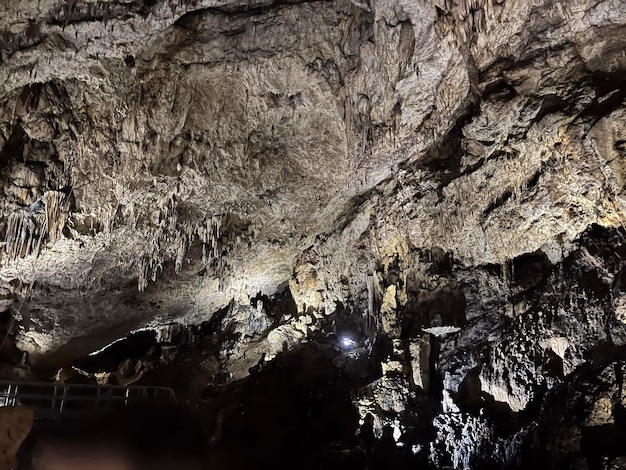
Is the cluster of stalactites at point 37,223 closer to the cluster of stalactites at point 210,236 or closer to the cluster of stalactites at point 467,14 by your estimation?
the cluster of stalactites at point 210,236

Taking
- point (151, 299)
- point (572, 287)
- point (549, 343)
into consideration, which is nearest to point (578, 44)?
point (572, 287)

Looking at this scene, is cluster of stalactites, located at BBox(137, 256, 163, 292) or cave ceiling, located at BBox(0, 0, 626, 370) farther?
cluster of stalactites, located at BBox(137, 256, 163, 292)

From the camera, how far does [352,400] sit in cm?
931

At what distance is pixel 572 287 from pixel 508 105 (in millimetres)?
2834

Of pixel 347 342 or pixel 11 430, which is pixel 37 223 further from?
pixel 347 342

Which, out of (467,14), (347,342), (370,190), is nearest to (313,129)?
(370,190)

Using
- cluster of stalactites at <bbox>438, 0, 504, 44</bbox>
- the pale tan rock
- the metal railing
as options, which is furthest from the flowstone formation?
the pale tan rock

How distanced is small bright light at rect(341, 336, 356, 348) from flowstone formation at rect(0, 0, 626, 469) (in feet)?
0.42

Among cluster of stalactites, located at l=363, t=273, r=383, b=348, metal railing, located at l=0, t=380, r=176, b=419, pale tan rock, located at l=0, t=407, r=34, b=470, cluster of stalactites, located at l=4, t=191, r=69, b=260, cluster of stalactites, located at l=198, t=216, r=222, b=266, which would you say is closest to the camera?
pale tan rock, located at l=0, t=407, r=34, b=470

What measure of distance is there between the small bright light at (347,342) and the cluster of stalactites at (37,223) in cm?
699

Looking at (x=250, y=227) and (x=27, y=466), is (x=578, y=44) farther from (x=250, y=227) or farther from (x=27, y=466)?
(x=27, y=466)

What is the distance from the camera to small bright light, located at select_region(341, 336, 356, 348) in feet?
40.2

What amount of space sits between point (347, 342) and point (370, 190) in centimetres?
398

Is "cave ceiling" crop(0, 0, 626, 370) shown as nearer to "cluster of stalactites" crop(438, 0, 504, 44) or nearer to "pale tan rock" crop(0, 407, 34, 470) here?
"cluster of stalactites" crop(438, 0, 504, 44)
